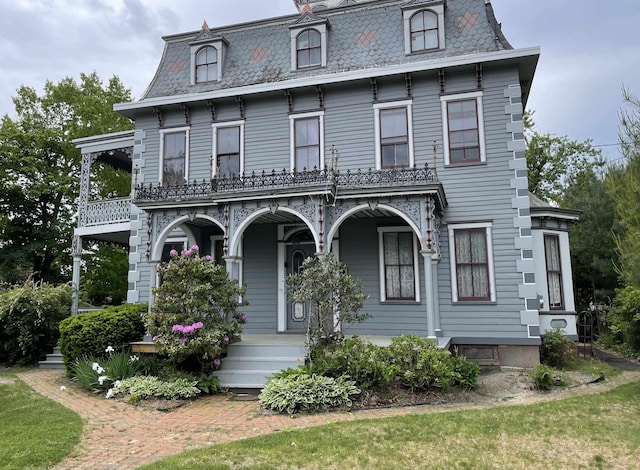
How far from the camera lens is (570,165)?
25.8 meters

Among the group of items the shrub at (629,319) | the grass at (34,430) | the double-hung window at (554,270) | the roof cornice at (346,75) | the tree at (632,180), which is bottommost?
the grass at (34,430)

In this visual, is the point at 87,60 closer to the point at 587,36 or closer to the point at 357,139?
the point at 357,139

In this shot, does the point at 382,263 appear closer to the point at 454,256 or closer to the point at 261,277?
the point at 454,256

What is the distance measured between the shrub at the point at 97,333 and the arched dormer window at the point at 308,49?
778 centimetres

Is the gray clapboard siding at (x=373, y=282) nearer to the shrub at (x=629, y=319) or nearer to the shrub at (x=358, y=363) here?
the shrub at (x=358, y=363)

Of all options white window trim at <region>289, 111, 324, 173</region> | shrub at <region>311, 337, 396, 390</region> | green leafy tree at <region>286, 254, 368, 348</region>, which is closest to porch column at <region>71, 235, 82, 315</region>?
white window trim at <region>289, 111, 324, 173</region>

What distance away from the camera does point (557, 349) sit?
10.1 meters

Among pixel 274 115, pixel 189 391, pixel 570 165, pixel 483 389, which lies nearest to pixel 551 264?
pixel 483 389

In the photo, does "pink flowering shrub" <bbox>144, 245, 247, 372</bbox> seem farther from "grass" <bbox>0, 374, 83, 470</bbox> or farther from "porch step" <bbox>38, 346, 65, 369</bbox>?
"porch step" <bbox>38, 346, 65, 369</bbox>

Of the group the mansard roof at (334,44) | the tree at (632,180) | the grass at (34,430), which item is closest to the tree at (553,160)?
the mansard roof at (334,44)

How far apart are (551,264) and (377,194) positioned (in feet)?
16.4

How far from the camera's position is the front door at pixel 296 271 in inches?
471

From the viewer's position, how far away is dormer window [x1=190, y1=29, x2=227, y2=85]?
13.3 m

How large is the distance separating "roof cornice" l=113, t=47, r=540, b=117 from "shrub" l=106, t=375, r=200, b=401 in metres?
7.55
